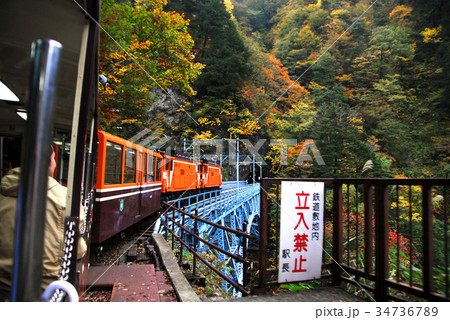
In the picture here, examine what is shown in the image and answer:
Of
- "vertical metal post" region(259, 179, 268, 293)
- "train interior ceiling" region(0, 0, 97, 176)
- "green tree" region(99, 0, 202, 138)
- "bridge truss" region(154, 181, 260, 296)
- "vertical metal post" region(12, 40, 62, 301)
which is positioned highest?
"green tree" region(99, 0, 202, 138)

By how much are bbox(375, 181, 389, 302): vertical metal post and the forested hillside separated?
20.3 feet

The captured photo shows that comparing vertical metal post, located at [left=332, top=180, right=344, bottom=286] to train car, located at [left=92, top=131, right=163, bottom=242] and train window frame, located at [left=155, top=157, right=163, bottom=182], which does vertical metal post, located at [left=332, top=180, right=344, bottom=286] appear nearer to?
train car, located at [left=92, top=131, right=163, bottom=242]

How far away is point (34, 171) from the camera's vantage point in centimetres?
53

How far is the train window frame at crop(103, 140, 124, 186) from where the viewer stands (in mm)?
4598

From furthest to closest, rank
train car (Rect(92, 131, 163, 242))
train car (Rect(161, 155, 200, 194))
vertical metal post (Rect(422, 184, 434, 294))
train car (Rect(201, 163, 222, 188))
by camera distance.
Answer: train car (Rect(201, 163, 222, 188))
train car (Rect(161, 155, 200, 194))
train car (Rect(92, 131, 163, 242))
vertical metal post (Rect(422, 184, 434, 294))

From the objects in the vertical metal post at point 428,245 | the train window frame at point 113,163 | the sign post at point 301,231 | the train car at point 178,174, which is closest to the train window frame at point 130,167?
the train window frame at point 113,163

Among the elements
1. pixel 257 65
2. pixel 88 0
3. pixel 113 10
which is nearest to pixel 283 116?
pixel 257 65

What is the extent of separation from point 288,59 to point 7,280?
2070 cm

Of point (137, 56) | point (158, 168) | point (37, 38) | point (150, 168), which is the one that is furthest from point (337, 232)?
point (137, 56)

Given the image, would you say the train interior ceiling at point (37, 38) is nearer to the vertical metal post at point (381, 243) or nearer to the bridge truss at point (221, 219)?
the vertical metal post at point (381, 243)

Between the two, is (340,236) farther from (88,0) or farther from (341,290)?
(88,0)

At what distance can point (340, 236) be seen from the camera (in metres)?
2.77

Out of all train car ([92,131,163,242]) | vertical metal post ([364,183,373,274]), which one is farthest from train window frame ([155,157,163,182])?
vertical metal post ([364,183,373,274])

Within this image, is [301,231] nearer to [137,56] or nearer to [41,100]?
[41,100]
